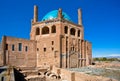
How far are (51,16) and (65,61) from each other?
29.4 ft

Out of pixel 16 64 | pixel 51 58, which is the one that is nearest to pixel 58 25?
pixel 51 58

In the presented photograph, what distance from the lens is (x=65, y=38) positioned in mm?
28859

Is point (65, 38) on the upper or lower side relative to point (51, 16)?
lower

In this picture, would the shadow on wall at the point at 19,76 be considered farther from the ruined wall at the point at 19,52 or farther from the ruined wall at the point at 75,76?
the ruined wall at the point at 75,76

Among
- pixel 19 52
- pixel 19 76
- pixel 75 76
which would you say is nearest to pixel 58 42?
pixel 19 52

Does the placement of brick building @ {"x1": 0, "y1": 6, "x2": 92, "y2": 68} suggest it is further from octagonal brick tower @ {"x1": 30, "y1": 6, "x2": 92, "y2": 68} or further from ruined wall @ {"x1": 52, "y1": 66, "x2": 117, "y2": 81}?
ruined wall @ {"x1": 52, "y1": 66, "x2": 117, "y2": 81}

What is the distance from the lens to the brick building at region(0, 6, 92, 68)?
25.3m

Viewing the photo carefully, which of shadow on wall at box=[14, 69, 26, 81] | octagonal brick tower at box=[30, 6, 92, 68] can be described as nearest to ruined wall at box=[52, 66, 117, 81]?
octagonal brick tower at box=[30, 6, 92, 68]

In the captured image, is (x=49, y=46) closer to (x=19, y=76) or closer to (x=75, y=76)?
(x=19, y=76)

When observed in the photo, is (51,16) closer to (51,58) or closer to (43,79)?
(51,58)

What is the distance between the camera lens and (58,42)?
27.9 m

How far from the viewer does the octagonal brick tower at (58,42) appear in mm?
28169

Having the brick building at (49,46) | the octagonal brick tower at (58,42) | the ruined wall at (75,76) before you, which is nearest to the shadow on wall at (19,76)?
the brick building at (49,46)

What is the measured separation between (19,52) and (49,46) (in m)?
5.38
